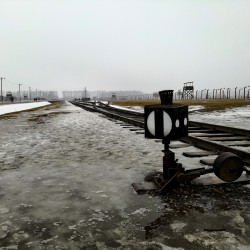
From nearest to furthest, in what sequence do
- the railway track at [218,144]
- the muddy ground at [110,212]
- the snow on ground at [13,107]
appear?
the muddy ground at [110,212] < the railway track at [218,144] < the snow on ground at [13,107]

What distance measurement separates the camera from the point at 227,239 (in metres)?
1.84

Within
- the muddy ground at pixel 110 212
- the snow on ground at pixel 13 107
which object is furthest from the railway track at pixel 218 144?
the snow on ground at pixel 13 107

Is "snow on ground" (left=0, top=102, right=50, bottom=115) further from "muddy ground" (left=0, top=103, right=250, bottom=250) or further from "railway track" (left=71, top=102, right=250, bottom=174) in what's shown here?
"muddy ground" (left=0, top=103, right=250, bottom=250)

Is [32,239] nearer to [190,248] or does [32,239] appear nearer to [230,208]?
[190,248]

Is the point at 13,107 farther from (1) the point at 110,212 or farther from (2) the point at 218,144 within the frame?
(1) the point at 110,212

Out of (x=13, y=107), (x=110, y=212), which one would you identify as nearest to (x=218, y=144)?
(x=110, y=212)

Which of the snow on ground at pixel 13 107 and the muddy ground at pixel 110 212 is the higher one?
the muddy ground at pixel 110 212

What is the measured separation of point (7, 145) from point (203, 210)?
499 centimetres

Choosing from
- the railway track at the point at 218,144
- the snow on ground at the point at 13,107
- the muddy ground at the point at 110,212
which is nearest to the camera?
the muddy ground at the point at 110,212

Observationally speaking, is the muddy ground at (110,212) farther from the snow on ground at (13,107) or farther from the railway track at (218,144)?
the snow on ground at (13,107)

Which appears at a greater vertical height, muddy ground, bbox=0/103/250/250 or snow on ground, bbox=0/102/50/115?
muddy ground, bbox=0/103/250/250

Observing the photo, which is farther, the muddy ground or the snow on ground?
the snow on ground

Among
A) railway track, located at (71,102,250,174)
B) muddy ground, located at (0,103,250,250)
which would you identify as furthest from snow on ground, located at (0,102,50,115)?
muddy ground, located at (0,103,250,250)

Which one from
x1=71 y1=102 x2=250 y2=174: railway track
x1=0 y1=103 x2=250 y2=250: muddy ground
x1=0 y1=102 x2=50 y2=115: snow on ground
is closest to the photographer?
x1=0 y1=103 x2=250 y2=250: muddy ground
